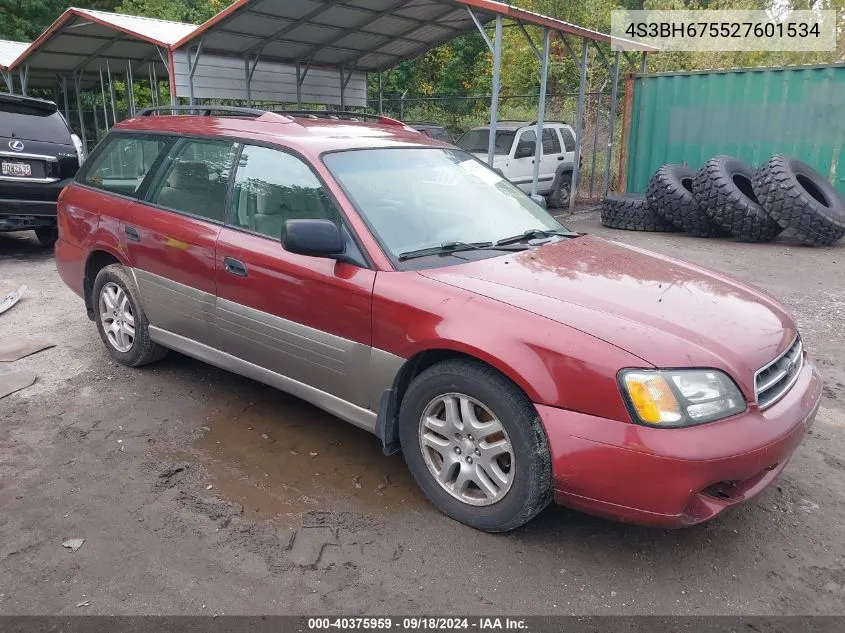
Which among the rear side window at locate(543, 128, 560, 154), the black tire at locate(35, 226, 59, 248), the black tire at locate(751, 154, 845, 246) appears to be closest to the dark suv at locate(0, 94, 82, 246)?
the black tire at locate(35, 226, 59, 248)

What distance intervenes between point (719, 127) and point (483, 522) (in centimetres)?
1162

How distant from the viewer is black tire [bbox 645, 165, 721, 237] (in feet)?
34.6

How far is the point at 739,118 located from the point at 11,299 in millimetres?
11633

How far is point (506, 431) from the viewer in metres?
2.75

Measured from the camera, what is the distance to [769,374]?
278cm

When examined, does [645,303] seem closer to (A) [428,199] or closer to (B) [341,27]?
(A) [428,199]

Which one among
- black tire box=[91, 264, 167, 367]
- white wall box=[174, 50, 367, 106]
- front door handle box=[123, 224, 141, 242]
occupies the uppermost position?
white wall box=[174, 50, 367, 106]

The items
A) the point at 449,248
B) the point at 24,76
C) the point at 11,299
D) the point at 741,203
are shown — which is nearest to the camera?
the point at 449,248

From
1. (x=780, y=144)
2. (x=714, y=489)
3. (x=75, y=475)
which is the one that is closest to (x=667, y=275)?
(x=714, y=489)

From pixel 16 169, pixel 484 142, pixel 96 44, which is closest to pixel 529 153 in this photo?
pixel 484 142

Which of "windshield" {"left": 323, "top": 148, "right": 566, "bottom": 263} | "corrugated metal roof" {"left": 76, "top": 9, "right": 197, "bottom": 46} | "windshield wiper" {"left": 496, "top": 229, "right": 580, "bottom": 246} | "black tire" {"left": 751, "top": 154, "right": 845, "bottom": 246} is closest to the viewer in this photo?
"windshield" {"left": 323, "top": 148, "right": 566, "bottom": 263}

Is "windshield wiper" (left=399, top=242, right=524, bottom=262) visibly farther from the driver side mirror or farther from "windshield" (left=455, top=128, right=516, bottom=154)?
"windshield" (left=455, top=128, right=516, bottom=154)

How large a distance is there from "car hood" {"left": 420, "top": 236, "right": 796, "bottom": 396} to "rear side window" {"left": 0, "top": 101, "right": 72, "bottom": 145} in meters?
6.91

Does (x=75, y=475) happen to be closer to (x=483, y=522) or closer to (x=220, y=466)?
(x=220, y=466)
